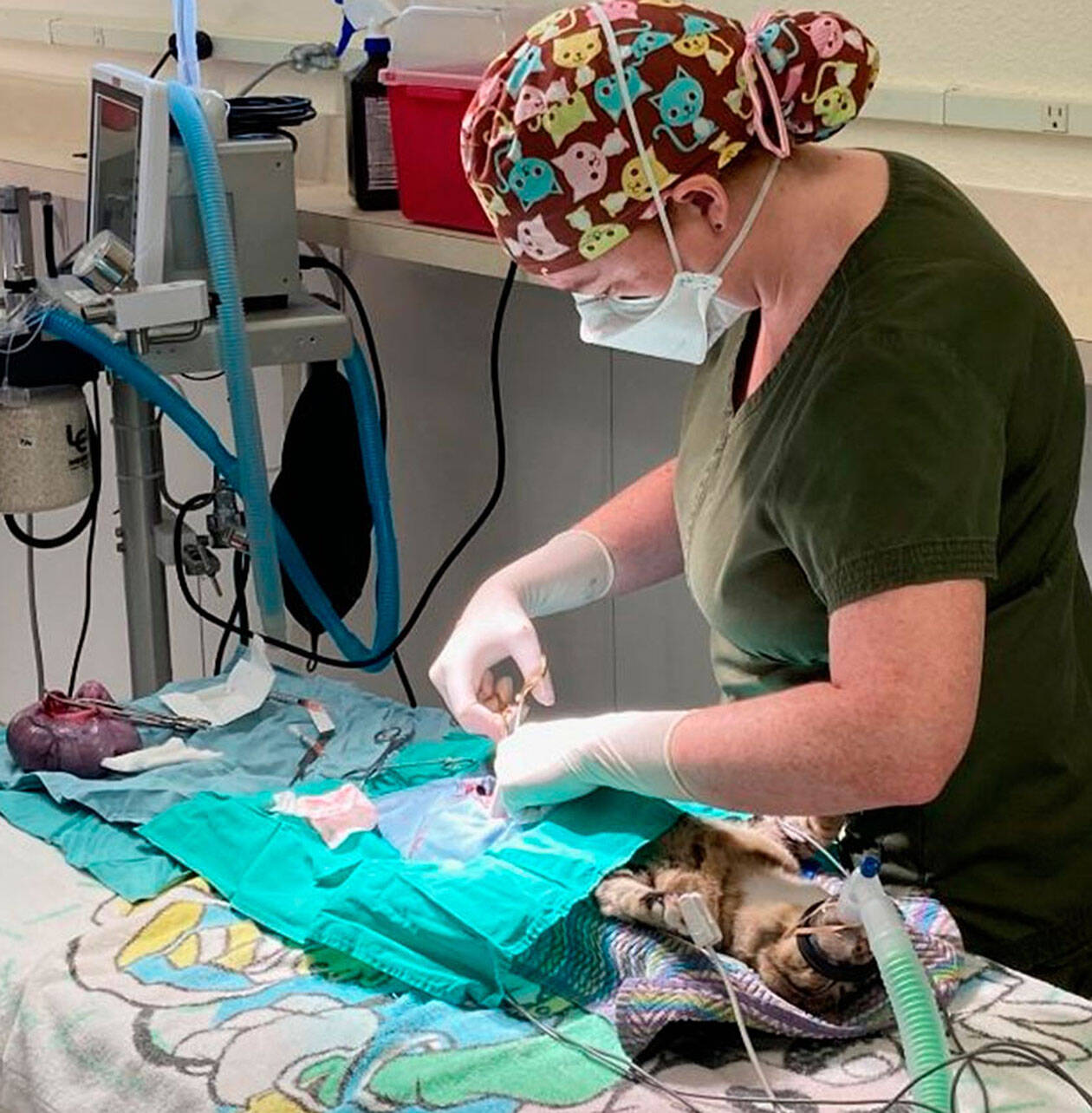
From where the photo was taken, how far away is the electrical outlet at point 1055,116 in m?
1.80

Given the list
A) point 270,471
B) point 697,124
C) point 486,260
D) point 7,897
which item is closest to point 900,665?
point 697,124

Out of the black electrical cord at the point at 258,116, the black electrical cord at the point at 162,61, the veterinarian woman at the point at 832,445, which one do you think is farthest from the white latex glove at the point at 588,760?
the black electrical cord at the point at 162,61

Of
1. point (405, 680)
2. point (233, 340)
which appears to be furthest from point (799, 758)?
point (405, 680)

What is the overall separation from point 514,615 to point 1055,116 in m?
0.79

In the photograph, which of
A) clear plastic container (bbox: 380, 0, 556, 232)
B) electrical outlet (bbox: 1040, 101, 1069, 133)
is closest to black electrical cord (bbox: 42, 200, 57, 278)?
clear plastic container (bbox: 380, 0, 556, 232)

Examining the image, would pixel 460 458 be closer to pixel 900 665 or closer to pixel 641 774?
pixel 641 774

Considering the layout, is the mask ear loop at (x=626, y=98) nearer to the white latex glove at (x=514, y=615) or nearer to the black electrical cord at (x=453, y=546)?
the white latex glove at (x=514, y=615)

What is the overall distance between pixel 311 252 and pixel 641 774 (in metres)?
1.43

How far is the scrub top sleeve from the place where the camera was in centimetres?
115

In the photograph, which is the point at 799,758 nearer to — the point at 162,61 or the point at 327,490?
the point at 327,490

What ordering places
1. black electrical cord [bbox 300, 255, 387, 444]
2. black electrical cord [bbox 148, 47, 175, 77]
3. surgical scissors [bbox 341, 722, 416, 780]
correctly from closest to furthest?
surgical scissors [bbox 341, 722, 416, 780]
black electrical cord [bbox 300, 255, 387, 444]
black electrical cord [bbox 148, 47, 175, 77]

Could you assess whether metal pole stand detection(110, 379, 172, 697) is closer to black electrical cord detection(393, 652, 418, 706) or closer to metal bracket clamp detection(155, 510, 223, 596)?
metal bracket clamp detection(155, 510, 223, 596)

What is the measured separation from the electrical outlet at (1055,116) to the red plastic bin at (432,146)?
68 centimetres

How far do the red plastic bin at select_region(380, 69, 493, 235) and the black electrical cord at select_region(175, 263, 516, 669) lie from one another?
0.38ft
